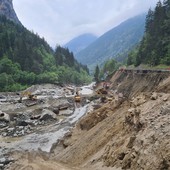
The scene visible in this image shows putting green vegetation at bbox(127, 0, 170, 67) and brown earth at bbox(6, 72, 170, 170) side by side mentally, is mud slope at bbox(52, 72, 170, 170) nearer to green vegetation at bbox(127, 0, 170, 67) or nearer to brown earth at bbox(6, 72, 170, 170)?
brown earth at bbox(6, 72, 170, 170)

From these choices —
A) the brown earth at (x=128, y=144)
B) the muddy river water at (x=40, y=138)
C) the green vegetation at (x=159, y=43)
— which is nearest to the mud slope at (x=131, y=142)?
the brown earth at (x=128, y=144)

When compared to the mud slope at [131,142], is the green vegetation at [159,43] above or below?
above

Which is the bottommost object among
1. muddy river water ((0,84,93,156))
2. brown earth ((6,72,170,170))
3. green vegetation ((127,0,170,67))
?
muddy river water ((0,84,93,156))

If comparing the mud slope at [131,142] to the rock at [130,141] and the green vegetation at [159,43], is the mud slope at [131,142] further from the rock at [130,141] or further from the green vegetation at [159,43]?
the green vegetation at [159,43]

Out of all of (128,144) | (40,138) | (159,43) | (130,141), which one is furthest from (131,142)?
(159,43)

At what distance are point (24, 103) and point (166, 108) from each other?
74.7m

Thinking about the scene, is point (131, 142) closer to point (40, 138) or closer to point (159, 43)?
point (40, 138)

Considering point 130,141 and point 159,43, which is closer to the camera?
point 130,141

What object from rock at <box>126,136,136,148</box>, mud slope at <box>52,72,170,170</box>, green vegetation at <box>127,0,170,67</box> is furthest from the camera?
green vegetation at <box>127,0,170,67</box>

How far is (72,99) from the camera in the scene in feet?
357

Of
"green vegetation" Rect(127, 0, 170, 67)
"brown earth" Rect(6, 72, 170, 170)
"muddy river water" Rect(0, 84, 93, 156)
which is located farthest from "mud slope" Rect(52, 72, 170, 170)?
"green vegetation" Rect(127, 0, 170, 67)

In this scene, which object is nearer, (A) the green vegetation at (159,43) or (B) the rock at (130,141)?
(B) the rock at (130,141)

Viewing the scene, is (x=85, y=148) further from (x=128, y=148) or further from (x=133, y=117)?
(x=128, y=148)

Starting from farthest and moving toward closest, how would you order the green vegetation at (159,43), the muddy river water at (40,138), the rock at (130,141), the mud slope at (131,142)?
the green vegetation at (159,43)
the muddy river water at (40,138)
the rock at (130,141)
the mud slope at (131,142)
